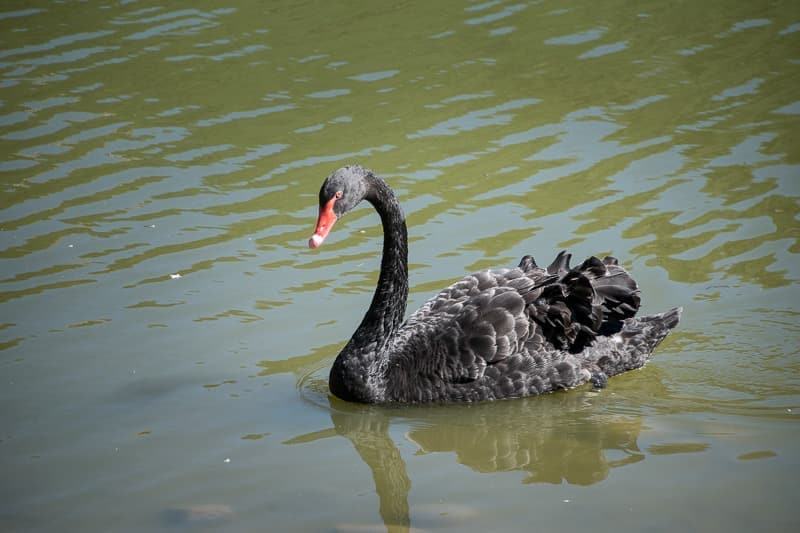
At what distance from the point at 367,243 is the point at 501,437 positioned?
262 cm

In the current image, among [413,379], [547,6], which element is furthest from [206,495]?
[547,6]

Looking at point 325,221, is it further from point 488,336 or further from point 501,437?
point 501,437

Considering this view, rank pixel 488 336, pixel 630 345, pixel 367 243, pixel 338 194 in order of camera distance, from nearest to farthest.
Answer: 1. pixel 338 194
2. pixel 488 336
3. pixel 630 345
4. pixel 367 243

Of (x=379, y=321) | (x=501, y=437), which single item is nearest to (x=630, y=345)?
(x=501, y=437)

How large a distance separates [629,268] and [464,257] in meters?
1.10

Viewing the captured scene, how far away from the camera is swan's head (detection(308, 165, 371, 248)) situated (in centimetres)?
570

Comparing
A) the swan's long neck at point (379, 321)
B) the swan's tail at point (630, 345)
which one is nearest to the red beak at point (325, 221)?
the swan's long neck at point (379, 321)

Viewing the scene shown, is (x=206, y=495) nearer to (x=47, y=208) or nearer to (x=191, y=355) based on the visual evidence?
(x=191, y=355)

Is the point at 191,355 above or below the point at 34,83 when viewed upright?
below

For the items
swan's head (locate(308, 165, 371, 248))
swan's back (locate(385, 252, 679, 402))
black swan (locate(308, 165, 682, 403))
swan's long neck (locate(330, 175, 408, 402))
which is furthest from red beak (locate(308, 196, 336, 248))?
swan's back (locate(385, 252, 679, 402))

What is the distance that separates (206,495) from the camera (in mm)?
5078

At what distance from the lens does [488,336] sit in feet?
20.0

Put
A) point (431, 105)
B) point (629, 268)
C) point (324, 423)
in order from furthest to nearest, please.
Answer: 1. point (431, 105)
2. point (629, 268)
3. point (324, 423)

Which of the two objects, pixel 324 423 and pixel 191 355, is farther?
pixel 191 355
